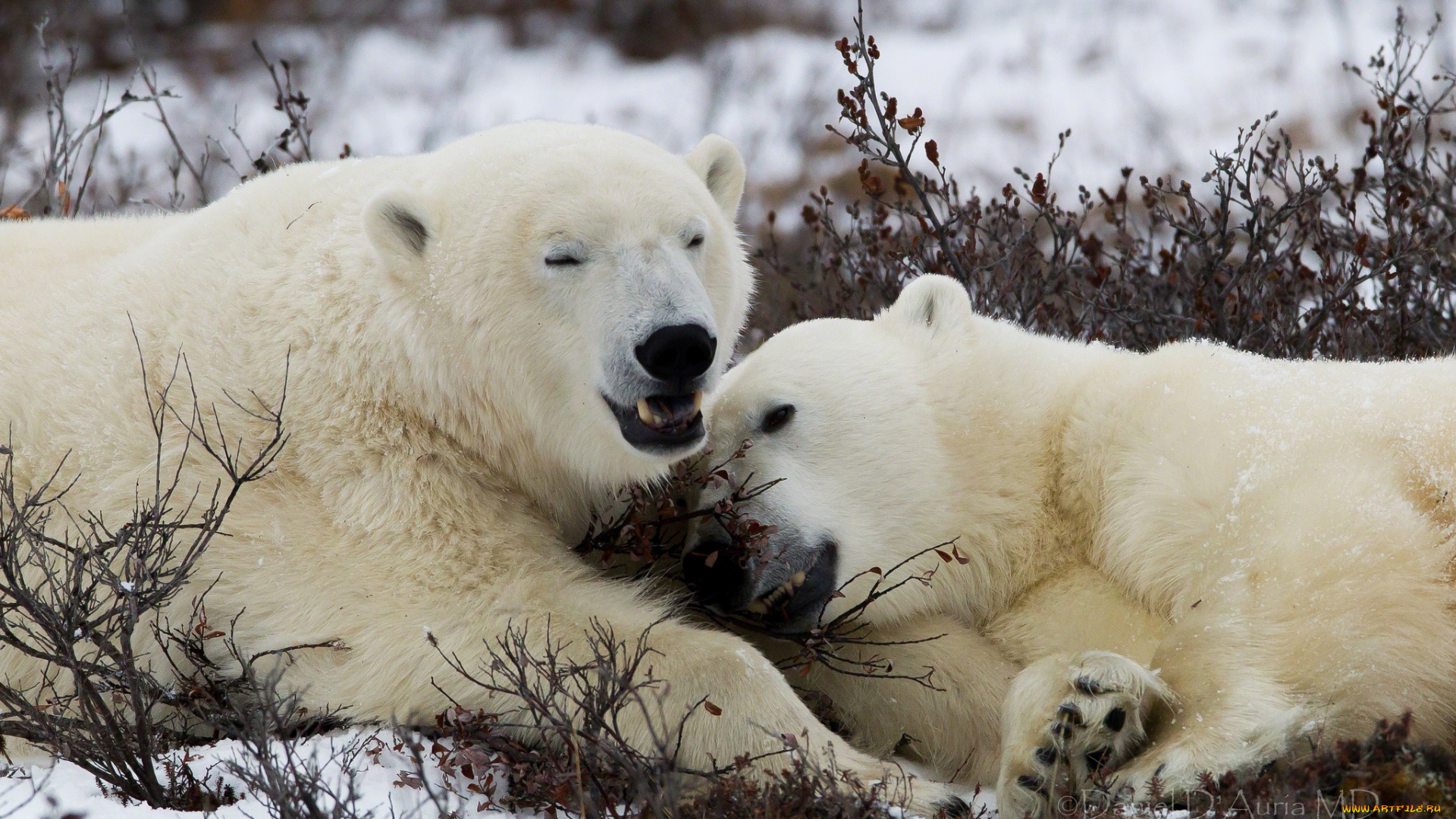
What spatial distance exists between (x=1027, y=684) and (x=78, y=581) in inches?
72.4

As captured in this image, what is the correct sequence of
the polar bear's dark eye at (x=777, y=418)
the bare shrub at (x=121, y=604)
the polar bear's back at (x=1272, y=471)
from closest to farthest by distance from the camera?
the bare shrub at (x=121, y=604) < the polar bear's back at (x=1272, y=471) < the polar bear's dark eye at (x=777, y=418)

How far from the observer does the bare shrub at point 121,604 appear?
2.36 m

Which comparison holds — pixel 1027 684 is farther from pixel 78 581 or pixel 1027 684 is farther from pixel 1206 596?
pixel 78 581

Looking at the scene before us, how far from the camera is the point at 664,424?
2699 mm

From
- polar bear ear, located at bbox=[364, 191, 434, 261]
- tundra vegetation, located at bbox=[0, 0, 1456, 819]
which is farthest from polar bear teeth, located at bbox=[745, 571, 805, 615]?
polar bear ear, located at bbox=[364, 191, 434, 261]

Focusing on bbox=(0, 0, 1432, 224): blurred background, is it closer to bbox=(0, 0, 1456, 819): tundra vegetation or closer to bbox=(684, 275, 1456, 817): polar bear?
bbox=(0, 0, 1456, 819): tundra vegetation

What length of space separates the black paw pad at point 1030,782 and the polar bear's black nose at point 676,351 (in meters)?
1.03

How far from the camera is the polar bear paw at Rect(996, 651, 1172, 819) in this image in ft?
7.93

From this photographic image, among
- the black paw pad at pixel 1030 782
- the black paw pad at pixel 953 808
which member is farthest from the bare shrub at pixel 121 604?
the black paw pad at pixel 1030 782

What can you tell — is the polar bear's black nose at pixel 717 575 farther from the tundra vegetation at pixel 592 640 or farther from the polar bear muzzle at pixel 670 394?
the polar bear muzzle at pixel 670 394

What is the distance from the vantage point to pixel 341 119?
43.8ft

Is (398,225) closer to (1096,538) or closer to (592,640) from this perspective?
(592,640)

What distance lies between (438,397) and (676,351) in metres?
0.58

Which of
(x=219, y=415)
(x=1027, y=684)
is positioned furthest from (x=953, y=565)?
(x=219, y=415)
